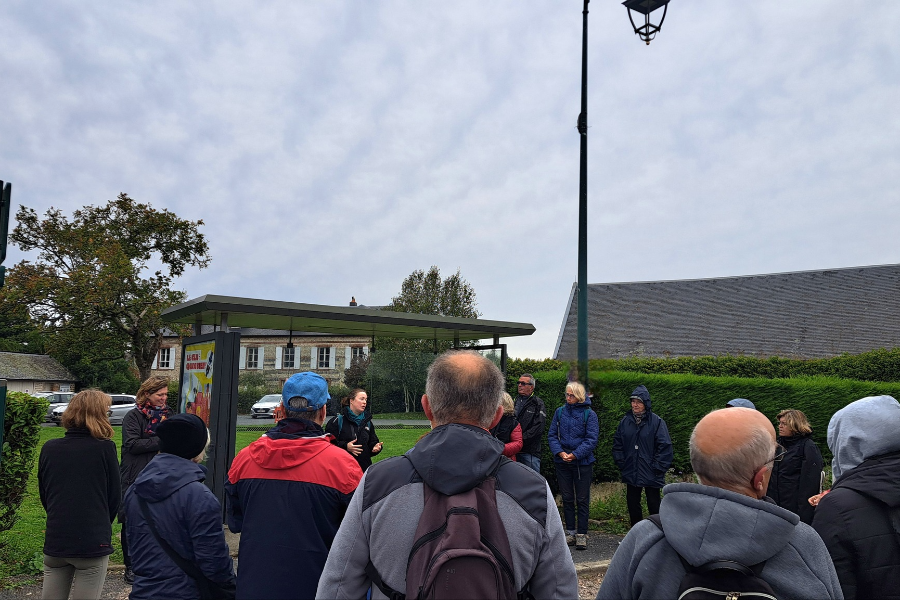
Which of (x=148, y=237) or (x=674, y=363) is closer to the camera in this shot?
(x=674, y=363)

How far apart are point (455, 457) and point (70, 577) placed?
3796mm

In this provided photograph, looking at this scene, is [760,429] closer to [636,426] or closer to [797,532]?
[797,532]

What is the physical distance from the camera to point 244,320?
844 cm

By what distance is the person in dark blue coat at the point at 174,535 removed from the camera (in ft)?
9.84

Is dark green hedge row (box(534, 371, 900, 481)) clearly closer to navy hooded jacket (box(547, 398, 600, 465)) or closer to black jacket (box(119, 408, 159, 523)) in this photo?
navy hooded jacket (box(547, 398, 600, 465))

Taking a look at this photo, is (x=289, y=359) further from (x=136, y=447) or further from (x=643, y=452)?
(x=643, y=452)

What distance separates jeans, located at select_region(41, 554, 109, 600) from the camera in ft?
13.7

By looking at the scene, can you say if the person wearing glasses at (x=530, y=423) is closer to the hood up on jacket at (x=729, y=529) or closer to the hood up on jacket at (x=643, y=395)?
the hood up on jacket at (x=643, y=395)

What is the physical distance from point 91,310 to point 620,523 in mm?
35223

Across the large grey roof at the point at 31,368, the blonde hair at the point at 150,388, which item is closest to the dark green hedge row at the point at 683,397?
the blonde hair at the point at 150,388

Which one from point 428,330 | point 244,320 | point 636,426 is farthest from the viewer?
point 428,330

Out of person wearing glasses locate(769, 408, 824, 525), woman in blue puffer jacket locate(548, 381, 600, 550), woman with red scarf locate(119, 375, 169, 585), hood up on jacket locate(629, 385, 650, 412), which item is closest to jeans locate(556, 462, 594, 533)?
woman in blue puffer jacket locate(548, 381, 600, 550)

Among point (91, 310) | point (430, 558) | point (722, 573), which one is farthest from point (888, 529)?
point (91, 310)

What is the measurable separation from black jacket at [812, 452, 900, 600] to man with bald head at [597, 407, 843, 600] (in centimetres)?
72
